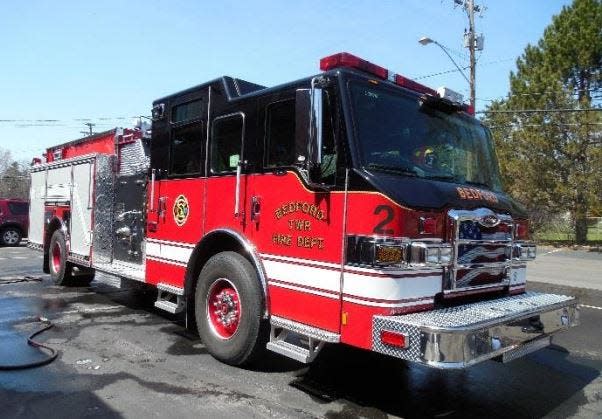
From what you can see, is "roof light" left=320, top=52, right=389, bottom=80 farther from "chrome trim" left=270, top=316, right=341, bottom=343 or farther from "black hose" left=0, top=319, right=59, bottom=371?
"black hose" left=0, top=319, right=59, bottom=371

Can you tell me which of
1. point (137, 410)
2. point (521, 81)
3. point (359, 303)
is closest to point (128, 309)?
point (137, 410)

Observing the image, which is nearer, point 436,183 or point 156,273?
point 436,183

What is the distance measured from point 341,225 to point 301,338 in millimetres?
1038

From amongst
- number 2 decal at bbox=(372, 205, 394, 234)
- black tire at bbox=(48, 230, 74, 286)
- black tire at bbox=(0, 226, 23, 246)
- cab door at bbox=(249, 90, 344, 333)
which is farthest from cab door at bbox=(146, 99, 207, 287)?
black tire at bbox=(0, 226, 23, 246)

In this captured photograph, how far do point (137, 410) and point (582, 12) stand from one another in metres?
31.0

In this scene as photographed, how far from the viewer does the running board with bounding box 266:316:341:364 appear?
157 inches

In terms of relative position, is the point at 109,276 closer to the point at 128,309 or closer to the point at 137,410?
the point at 128,309

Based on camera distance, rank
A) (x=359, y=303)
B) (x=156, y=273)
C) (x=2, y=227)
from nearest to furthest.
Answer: (x=359, y=303) → (x=156, y=273) → (x=2, y=227)

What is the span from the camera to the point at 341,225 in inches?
155

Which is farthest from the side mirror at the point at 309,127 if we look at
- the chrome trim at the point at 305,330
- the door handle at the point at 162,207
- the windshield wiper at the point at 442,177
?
the door handle at the point at 162,207

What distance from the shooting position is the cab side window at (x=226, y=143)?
5074 mm

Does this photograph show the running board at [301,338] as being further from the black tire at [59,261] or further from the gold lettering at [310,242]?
the black tire at [59,261]

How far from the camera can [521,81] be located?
27594 mm

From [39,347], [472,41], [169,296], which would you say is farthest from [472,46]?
[39,347]
